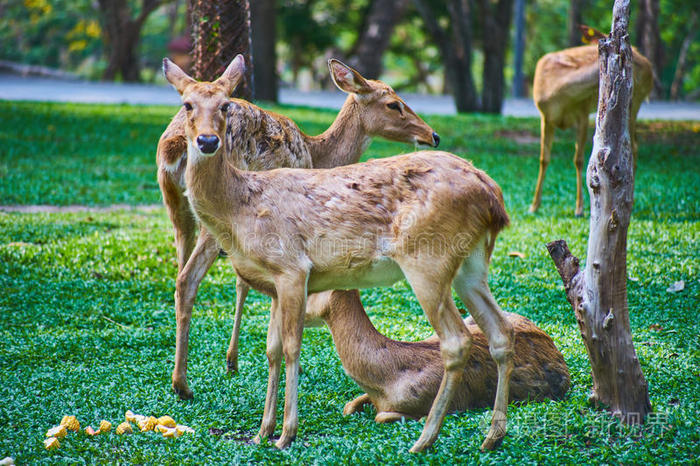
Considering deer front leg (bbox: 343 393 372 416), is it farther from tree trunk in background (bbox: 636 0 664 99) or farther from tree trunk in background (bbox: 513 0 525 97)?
tree trunk in background (bbox: 636 0 664 99)

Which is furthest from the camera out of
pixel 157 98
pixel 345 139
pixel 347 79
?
pixel 157 98

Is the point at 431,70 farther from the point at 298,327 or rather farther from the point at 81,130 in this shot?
the point at 298,327

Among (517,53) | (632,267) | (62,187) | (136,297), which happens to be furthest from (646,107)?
(136,297)

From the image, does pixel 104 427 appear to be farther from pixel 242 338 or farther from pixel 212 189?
pixel 242 338

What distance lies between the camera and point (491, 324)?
4246mm

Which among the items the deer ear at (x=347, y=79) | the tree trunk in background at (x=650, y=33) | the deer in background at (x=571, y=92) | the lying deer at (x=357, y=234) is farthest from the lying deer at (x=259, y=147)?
the tree trunk in background at (x=650, y=33)

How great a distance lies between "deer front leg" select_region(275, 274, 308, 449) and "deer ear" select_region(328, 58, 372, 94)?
2419 mm

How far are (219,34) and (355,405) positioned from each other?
4713 millimetres

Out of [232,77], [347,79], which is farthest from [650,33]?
[232,77]

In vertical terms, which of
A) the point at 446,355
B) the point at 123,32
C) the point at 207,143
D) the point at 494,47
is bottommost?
the point at 446,355

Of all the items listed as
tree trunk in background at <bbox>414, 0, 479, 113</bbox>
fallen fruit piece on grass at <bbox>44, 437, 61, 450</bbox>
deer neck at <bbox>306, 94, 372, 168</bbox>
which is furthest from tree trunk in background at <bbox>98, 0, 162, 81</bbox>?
fallen fruit piece on grass at <bbox>44, 437, 61, 450</bbox>

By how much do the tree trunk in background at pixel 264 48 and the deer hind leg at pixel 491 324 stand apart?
45.8 ft

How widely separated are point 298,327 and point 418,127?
8.96 feet

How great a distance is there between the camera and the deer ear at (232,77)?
4465mm
